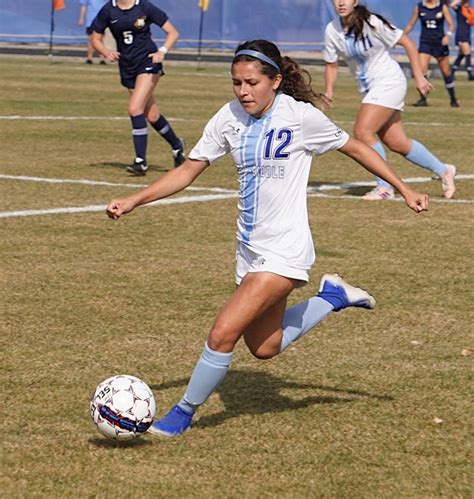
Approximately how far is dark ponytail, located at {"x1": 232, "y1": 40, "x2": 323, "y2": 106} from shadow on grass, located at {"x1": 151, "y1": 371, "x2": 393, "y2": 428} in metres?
1.39

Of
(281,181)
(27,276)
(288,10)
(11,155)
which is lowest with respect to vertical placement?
(288,10)

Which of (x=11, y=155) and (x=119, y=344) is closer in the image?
(x=119, y=344)

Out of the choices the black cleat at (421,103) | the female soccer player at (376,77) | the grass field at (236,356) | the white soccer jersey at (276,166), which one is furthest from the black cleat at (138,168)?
the black cleat at (421,103)

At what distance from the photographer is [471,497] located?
5043mm

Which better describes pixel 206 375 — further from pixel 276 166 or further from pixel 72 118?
pixel 72 118

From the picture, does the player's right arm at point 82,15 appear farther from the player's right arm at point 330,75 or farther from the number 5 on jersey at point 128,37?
the player's right arm at point 330,75

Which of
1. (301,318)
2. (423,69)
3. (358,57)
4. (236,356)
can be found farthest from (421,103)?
(301,318)

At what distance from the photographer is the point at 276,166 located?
5.98 meters

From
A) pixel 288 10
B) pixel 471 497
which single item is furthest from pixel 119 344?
pixel 288 10

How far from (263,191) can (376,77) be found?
6.76m

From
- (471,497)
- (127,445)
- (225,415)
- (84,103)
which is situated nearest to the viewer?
(471,497)

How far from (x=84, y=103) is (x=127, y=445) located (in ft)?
59.4

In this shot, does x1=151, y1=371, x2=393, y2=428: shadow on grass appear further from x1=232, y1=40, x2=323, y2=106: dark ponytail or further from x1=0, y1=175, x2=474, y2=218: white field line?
x1=0, y1=175, x2=474, y2=218: white field line

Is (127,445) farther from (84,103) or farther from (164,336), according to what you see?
(84,103)
